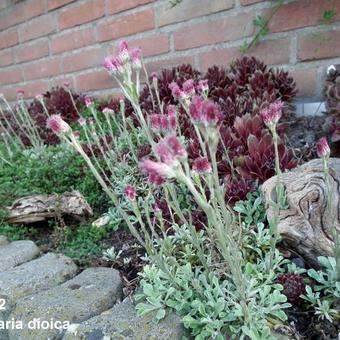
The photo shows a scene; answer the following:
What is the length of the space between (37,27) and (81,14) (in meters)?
0.69

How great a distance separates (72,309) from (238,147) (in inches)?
30.9

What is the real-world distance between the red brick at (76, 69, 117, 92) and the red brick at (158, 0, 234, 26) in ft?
2.20

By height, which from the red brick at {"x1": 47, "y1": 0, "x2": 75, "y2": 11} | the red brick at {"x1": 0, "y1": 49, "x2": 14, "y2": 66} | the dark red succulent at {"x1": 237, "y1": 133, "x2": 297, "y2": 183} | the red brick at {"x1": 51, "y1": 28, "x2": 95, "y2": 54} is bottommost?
the dark red succulent at {"x1": 237, "y1": 133, "x2": 297, "y2": 183}

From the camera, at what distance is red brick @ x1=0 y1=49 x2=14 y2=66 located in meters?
4.15

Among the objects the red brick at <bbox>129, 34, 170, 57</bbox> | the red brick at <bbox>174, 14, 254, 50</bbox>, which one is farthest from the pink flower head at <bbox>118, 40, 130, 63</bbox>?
the red brick at <bbox>129, 34, 170, 57</bbox>

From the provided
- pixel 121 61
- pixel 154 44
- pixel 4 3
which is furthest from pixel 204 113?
pixel 4 3

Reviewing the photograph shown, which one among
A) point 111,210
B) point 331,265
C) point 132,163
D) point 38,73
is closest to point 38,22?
point 38,73

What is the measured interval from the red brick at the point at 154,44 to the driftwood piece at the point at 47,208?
1425mm

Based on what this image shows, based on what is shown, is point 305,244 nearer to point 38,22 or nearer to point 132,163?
point 132,163

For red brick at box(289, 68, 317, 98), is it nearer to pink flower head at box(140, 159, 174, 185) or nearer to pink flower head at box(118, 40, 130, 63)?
pink flower head at box(118, 40, 130, 63)

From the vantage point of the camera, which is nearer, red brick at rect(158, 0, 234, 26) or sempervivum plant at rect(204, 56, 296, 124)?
sempervivum plant at rect(204, 56, 296, 124)

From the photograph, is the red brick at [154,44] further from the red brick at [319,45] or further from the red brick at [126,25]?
the red brick at [319,45]

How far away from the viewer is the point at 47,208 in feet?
5.66

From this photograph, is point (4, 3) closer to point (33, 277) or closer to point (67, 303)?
point (33, 277)
